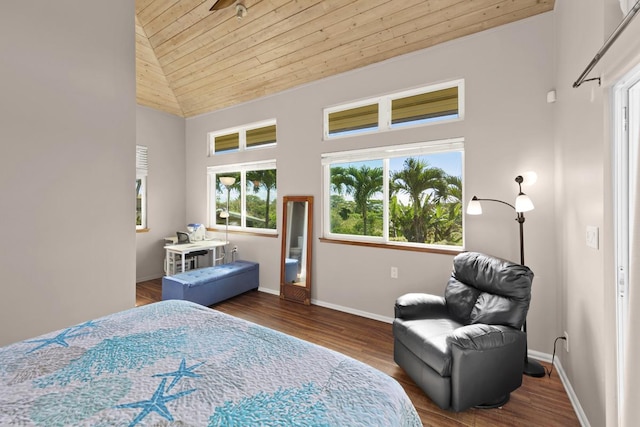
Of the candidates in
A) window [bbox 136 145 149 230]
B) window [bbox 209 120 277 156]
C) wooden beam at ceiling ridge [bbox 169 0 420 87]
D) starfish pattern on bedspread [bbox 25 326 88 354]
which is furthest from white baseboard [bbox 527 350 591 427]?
window [bbox 136 145 149 230]

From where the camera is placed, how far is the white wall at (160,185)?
193 inches

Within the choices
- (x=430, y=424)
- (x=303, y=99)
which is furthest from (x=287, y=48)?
(x=430, y=424)

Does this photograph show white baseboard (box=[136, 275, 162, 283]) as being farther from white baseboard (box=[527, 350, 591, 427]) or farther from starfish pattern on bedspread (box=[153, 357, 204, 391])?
white baseboard (box=[527, 350, 591, 427])

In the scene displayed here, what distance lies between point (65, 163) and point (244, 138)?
2835 mm

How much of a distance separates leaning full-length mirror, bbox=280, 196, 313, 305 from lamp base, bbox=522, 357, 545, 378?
2.37 meters

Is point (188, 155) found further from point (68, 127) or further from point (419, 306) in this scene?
point (419, 306)

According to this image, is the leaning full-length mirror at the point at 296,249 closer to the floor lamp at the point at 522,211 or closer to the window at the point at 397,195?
the window at the point at 397,195

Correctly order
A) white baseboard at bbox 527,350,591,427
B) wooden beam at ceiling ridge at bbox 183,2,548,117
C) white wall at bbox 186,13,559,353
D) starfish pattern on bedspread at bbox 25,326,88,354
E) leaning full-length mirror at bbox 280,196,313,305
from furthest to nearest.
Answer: leaning full-length mirror at bbox 280,196,313,305 < wooden beam at ceiling ridge at bbox 183,2,548,117 < white wall at bbox 186,13,559,353 < white baseboard at bbox 527,350,591,427 < starfish pattern on bedspread at bbox 25,326,88,354

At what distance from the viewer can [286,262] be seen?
13.5 feet

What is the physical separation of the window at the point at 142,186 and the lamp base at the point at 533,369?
216 inches

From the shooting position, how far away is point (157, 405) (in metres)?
0.91

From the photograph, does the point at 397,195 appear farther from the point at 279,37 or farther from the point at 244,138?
the point at 244,138

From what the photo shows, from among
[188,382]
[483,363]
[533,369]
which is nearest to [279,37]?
[188,382]

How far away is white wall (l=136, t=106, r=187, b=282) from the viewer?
490 centimetres
